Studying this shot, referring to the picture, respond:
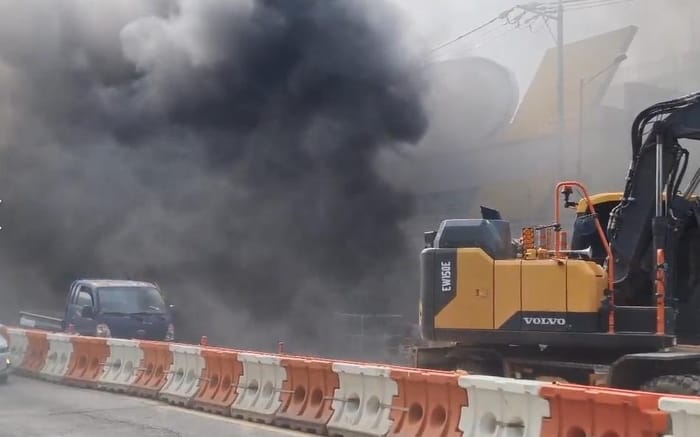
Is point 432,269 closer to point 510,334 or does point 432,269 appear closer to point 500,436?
point 510,334

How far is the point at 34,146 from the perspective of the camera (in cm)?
1898

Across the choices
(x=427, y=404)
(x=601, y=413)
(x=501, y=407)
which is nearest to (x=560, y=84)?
(x=427, y=404)

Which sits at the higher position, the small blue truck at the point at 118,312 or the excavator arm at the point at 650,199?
the excavator arm at the point at 650,199

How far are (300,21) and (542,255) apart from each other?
1080 cm

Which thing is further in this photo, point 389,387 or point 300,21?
point 300,21

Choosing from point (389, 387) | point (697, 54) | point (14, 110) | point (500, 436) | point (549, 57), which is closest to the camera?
point (500, 436)

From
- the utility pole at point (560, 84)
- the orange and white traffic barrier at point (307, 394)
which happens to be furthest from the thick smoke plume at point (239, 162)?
the orange and white traffic barrier at point (307, 394)

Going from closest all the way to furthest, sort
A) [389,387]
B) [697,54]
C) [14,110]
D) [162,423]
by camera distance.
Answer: [389,387]
[162,423]
[697,54]
[14,110]

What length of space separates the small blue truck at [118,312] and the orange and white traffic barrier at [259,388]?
5.37m

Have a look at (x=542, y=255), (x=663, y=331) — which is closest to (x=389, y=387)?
(x=542, y=255)

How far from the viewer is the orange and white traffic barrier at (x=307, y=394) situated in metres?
8.03

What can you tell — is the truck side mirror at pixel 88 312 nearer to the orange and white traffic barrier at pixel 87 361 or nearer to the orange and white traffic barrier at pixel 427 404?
the orange and white traffic barrier at pixel 87 361

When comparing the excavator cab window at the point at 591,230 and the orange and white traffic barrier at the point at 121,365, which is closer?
the excavator cab window at the point at 591,230

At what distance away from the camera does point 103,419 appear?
28.4 feet
